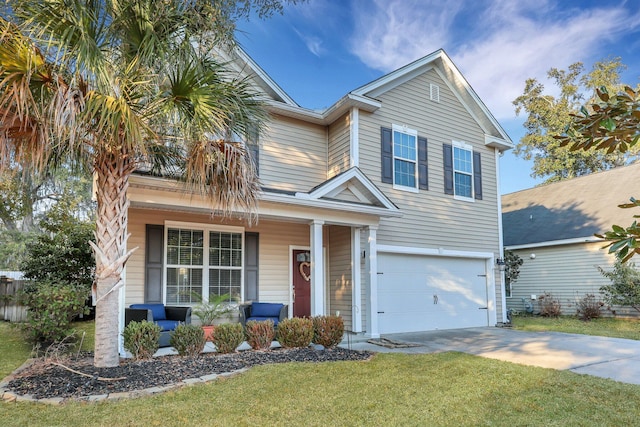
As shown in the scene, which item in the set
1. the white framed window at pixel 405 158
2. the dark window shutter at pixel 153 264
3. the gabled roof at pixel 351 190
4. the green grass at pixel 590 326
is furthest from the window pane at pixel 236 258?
the green grass at pixel 590 326

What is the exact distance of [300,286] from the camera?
35.1ft

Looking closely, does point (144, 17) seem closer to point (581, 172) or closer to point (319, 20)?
point (319, 20)

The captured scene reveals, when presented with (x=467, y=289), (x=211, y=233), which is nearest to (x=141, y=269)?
(x=211, y=233)

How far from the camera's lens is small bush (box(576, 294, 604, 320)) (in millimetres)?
14109

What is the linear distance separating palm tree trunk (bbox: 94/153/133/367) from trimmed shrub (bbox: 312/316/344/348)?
3.27 metres

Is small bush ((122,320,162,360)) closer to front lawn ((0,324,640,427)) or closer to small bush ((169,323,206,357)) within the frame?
small bush ((169,323,206,357))

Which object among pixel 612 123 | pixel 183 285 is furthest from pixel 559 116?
pixel 612 123

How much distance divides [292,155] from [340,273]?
3111 millimetres

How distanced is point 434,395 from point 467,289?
764 centimetres

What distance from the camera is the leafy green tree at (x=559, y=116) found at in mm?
24438

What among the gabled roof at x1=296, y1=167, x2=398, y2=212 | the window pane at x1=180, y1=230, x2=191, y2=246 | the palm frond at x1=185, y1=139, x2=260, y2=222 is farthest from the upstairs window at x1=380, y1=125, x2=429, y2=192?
the palm frond at x1=185, y1=139, x2=260, y2=222

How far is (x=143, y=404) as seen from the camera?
446 cm

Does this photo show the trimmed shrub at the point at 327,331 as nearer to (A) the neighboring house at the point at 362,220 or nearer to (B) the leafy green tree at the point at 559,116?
(A) the neighboring house at the point at 362,220

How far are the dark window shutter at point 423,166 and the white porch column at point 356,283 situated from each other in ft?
9.05
